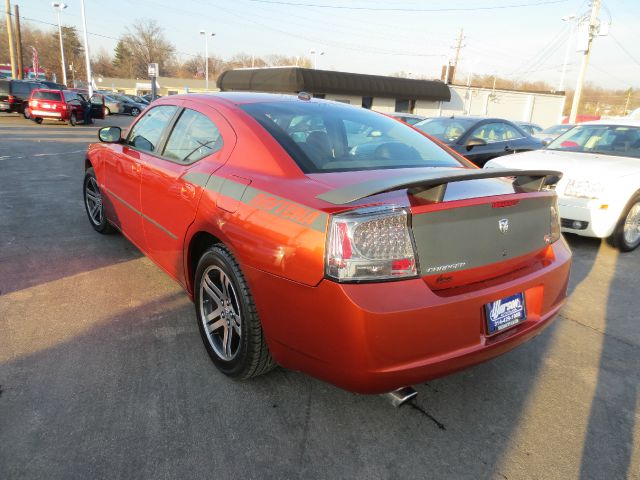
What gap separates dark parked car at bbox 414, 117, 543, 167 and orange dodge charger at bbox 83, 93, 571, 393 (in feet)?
16.0

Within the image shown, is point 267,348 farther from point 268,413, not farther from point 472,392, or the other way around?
point 472,392

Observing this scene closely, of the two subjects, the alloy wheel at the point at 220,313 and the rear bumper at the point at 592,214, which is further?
the rear bumper at the point at 592,214

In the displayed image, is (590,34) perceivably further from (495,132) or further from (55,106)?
(55,106)

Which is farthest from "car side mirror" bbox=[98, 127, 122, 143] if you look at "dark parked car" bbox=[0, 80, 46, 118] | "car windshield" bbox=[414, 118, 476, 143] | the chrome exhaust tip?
"dark parked car" bbox=[0, 80, 46, 118]

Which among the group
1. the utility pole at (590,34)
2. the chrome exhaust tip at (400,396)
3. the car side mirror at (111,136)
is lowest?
the chrome exhaust tip at (400,396)

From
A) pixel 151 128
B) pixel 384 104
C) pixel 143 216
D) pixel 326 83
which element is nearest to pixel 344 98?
pixel 326 83

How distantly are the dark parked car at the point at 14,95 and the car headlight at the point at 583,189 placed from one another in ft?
81.8

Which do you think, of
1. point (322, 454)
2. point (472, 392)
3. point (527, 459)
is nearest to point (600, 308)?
point (472, 392)

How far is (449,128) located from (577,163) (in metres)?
3.20

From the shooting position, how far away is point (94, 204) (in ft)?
16.8

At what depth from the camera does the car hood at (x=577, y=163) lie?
5.10 m

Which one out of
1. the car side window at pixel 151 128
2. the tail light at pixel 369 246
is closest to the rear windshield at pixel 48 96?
the car side window at pixel 151 128

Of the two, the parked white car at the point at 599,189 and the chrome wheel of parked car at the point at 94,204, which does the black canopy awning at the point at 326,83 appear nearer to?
the parked white car at the point at 599,189

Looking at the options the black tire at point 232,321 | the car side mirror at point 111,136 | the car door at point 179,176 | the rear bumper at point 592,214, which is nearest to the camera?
the black tire at point 232,321
